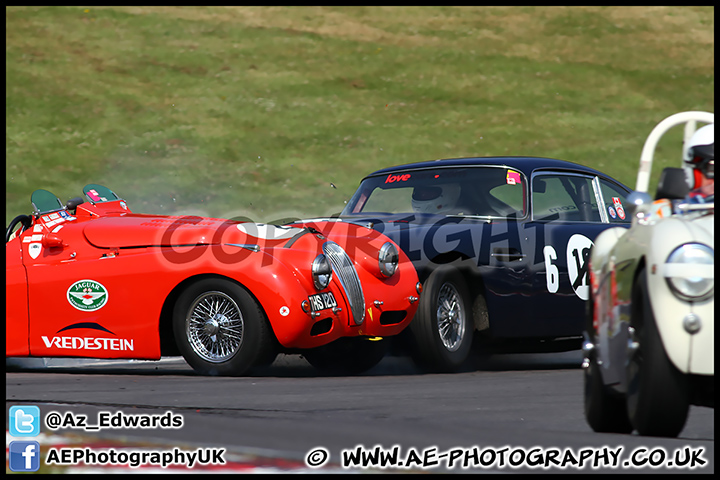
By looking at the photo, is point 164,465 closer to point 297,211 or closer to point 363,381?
point 363,381

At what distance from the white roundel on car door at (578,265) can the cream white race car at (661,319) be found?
3858mm

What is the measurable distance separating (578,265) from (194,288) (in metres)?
3.21

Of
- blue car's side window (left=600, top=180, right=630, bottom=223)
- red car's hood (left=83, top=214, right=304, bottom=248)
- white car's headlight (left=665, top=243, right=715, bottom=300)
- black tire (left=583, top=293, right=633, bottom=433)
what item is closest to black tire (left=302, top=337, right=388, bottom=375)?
red car's hood (left=83, top=214, right=304, bottom=248)

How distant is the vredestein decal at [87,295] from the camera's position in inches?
305

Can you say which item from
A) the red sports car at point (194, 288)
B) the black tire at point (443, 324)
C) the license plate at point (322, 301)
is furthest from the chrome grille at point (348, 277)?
the black tire at point (443, 324)

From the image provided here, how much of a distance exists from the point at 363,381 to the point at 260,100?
98.1ft

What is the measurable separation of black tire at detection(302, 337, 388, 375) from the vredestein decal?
1.69 meters

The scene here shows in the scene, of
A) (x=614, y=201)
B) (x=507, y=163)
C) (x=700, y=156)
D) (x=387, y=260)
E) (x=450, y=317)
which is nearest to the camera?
(x=700, y=156)

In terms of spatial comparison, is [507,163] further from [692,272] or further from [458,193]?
[692,272]

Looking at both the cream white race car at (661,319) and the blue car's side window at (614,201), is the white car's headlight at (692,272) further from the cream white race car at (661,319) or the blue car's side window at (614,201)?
the blue car's side window at (614,201)

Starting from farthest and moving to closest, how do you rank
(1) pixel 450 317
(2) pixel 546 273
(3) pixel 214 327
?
(2) pixel 546 273 → (1) pixel 450 317 → (3) pixel 214 327

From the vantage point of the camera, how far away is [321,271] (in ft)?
25.1

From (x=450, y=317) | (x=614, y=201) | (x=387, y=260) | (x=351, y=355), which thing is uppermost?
(x=614, y=201)

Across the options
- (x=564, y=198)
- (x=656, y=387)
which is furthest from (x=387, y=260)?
(x=656, y=387)
